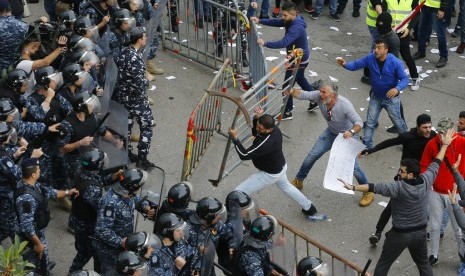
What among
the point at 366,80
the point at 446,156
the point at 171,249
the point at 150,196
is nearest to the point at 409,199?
the point at 446,156

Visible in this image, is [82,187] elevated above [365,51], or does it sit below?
above

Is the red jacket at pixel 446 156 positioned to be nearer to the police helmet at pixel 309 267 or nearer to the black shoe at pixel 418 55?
the police helmet at pixel 309 267

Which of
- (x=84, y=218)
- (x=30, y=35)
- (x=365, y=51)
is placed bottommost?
(x=365, y=51)

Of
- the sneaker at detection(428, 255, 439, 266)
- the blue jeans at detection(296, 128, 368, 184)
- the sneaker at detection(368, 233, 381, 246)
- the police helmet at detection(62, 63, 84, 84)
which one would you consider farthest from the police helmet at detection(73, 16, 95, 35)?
the sneaker at detection(428, 255, 439, 266)

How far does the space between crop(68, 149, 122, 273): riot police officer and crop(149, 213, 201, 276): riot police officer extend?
32.7 inches

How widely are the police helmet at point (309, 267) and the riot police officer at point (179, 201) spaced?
1.20m

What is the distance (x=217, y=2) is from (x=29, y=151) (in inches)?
190

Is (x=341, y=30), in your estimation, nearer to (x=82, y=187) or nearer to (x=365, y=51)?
(x=365, y=51)

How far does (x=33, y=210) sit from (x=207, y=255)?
158cm

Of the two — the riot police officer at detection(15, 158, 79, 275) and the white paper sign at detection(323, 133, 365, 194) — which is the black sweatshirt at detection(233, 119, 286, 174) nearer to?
the white paper sign at detection(323, 133, 365, 194)

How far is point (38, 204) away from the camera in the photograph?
23.0 feet

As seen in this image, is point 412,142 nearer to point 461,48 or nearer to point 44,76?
point 44,76

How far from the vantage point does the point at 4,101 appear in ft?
25.2

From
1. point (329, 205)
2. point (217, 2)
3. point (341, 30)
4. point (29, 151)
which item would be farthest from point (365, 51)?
point (29, 151)
